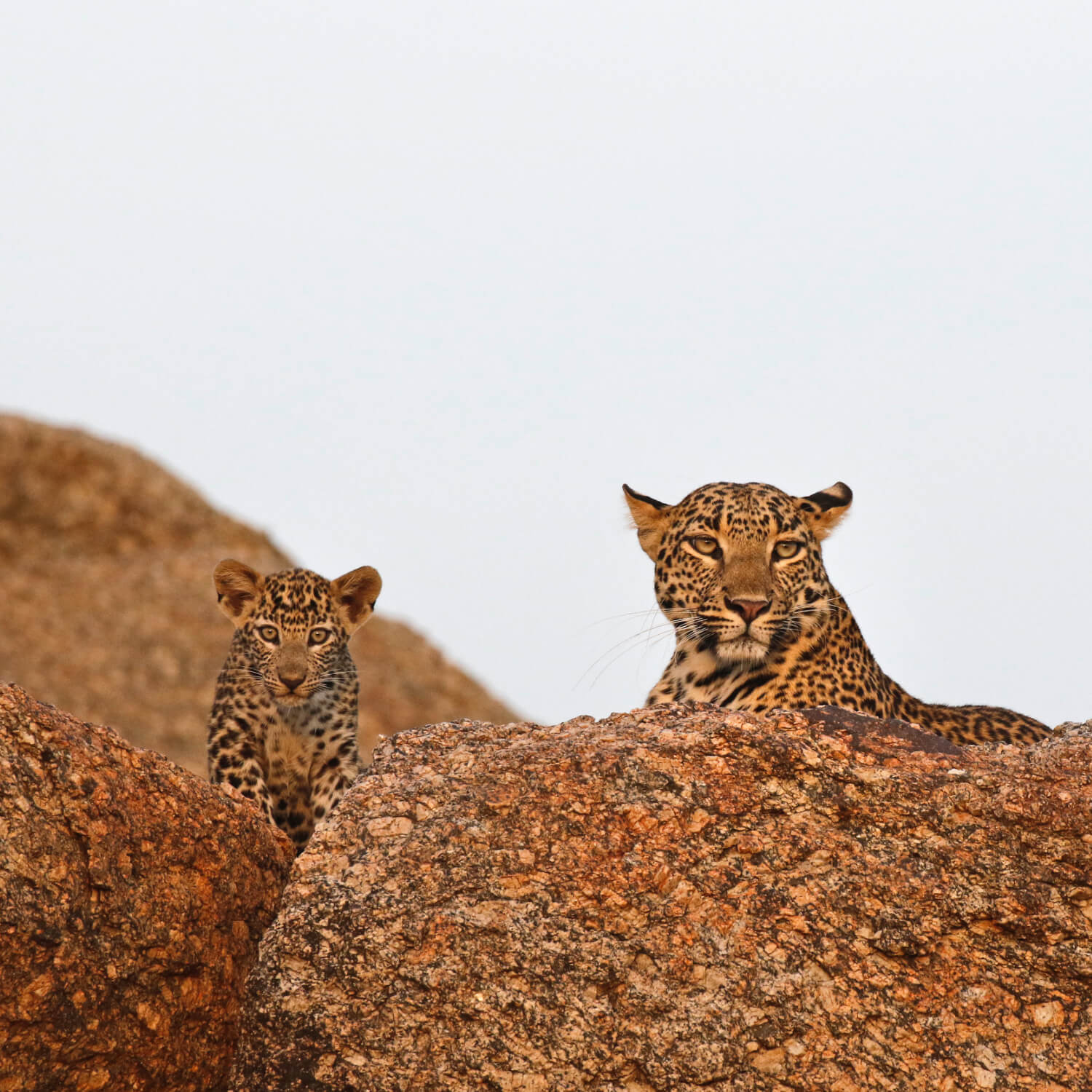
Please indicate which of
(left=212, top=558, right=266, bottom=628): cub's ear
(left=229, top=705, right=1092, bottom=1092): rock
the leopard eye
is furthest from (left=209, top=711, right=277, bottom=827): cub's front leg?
the leopard eye

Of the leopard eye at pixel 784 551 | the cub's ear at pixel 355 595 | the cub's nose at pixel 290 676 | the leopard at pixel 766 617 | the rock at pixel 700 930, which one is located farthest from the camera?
the cub's ear at pixel 355 595

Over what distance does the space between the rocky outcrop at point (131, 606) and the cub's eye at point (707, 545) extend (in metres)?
23.5

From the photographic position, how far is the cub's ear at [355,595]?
12.0 m

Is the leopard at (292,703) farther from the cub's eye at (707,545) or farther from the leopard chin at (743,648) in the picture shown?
the leopard chin at (743,648)

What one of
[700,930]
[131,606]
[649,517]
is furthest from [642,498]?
[131,606]

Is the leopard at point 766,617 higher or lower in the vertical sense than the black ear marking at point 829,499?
lower

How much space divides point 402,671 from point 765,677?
32.0 meters

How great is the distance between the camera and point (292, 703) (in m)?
11.6

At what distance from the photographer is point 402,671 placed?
42.3 metres

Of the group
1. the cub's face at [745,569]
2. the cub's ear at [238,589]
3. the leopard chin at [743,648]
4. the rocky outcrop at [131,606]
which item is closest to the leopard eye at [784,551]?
the cub's face at [745,569]

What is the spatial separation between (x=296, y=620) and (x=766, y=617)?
3.47 meters

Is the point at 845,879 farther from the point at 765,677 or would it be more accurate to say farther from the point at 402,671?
the point at 402,671

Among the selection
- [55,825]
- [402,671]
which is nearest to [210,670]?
[402,671]

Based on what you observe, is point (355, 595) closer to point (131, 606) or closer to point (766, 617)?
point (766, 617)
